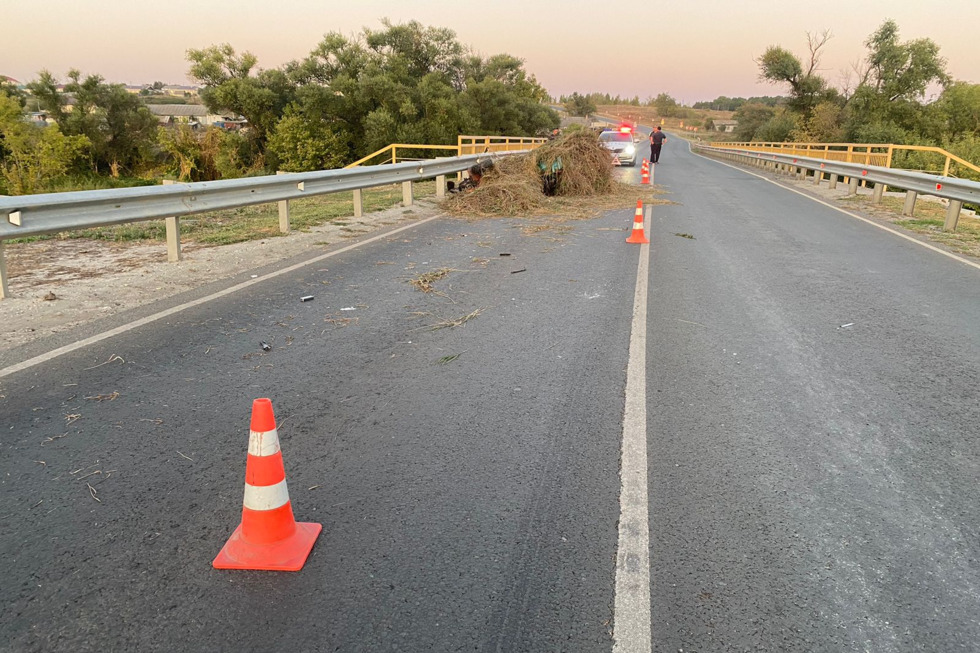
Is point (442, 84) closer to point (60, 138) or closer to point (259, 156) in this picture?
point (259, 156)

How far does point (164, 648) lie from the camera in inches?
86.4

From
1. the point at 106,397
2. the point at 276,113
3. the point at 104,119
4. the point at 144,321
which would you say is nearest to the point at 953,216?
the point at 144,321

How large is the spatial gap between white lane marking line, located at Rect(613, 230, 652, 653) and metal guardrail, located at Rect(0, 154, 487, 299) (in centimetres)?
581

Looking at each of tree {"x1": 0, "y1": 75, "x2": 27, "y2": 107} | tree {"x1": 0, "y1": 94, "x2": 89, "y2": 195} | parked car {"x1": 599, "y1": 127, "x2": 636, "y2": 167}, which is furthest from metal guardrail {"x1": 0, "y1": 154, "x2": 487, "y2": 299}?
tree {"x1": 0, "y1": 75, "x2": 27, "y2": 107}

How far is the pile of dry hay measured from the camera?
13867 millimetres

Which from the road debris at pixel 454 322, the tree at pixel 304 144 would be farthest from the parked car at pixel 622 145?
the road debris at pixel 454 322

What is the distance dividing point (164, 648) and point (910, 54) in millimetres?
64116

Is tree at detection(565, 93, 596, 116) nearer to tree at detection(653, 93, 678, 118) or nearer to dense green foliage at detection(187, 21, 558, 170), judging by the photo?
tree at detection(653, 93, 678, 118)

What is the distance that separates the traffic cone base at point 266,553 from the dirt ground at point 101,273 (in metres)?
3.57

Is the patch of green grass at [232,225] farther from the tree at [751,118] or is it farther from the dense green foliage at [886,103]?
the tree at [751,118]

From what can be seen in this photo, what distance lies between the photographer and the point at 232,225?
36.8 feet

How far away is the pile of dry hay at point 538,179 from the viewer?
13.9m

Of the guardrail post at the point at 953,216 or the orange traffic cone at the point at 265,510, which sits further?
the guardrail post at the point at 953,216

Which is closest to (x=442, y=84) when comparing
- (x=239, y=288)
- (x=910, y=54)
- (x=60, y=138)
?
(x=60, y=138)
